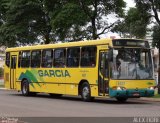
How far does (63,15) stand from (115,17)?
4398 millimetres

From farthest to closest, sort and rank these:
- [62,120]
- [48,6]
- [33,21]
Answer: [33,21] < [48,6] < [62,120]

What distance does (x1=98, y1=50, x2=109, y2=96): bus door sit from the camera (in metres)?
23.5

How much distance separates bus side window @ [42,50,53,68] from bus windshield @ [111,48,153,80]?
5866mm

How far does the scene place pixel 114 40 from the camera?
23438mm

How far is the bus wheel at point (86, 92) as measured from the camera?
2472 cm

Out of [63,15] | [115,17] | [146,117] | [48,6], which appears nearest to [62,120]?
[146,117]

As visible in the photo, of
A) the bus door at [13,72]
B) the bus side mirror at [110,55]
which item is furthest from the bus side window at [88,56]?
the bus door at [13,72]

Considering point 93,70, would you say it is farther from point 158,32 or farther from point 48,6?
point 48,6

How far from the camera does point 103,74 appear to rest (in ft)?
77.8

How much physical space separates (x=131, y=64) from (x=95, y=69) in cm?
186

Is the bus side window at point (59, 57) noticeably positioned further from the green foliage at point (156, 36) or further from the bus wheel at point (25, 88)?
the green foliage at point (156, 36)

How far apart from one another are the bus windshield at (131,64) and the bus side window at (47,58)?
5866 millimetres

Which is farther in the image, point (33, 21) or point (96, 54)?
point (33, 21)

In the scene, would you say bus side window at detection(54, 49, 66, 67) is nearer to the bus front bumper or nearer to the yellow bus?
the yellow bus
